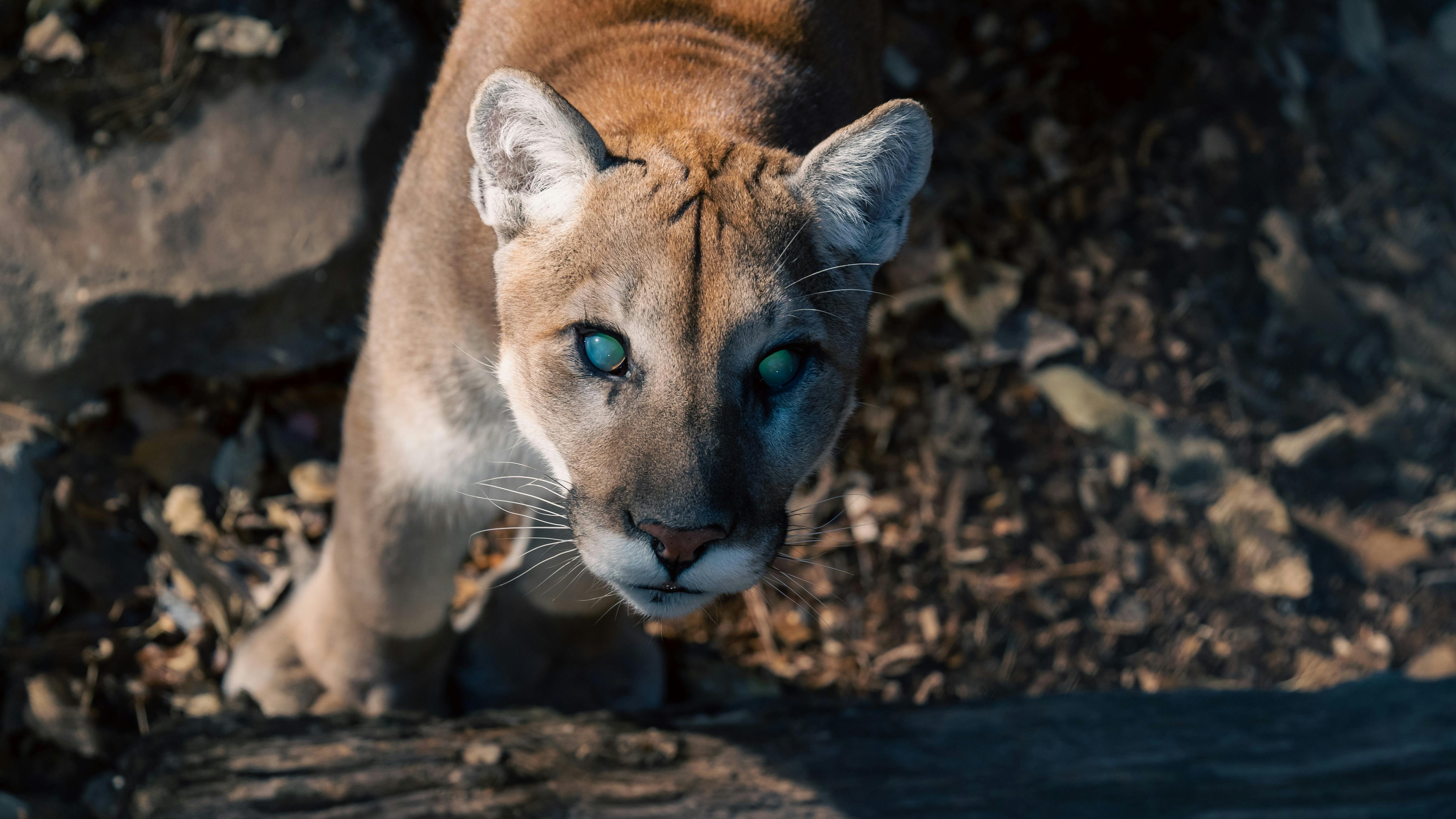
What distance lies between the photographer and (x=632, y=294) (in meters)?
2.54

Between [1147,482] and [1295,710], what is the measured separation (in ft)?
4.99

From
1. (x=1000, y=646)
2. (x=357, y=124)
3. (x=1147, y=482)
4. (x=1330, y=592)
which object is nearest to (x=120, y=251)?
(x=357, y=124)

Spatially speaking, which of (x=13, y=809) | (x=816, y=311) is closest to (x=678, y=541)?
(x=816, y=311)

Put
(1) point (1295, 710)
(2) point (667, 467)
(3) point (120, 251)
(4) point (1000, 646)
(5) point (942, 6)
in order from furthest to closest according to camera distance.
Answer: (5) point (942, 6)
(4) point (1000, 646)
(3) point (120, 251)
(1) point (1295, 710)
(2) point (667, 467)

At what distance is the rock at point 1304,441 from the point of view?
5.22 metres

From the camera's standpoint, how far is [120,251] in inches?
170

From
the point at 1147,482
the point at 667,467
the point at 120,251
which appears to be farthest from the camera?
the point at 1147,482

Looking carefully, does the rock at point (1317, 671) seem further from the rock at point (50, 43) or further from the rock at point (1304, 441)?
the rock at point (50, 43)

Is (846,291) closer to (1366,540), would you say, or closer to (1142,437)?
(1142,437)

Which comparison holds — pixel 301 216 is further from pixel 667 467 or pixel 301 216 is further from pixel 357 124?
pixel 667 467

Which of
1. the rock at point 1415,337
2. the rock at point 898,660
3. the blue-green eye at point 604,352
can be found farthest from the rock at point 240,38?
the rock at point 1415,337

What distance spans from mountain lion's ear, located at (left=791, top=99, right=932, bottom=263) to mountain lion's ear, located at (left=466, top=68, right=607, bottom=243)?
1.75 ft

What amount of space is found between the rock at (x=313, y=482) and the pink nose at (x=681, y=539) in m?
2.85

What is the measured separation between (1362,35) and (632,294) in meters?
5.39
